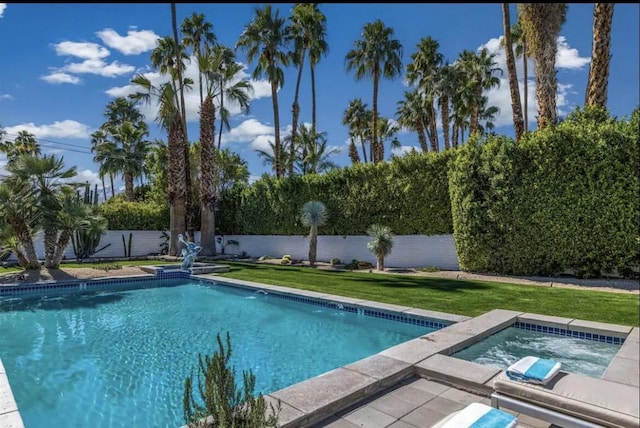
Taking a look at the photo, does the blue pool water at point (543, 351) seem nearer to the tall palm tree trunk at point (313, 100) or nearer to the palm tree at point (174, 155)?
the palm tree at point (174, 155)

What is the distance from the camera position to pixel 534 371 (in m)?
3.36

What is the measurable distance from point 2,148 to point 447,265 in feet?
114

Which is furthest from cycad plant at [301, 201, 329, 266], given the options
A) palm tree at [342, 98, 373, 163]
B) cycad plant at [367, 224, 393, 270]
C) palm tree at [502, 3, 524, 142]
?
palm tree at [342, 98, 373, 163]

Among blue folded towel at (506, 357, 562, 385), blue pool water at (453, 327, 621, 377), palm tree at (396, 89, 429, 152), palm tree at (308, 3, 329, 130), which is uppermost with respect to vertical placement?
palm tree at (308, 3, 329, 130)

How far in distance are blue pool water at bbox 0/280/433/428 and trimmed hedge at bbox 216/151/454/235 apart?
7163mm

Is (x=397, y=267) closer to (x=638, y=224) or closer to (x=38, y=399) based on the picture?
(x=638, y=224)

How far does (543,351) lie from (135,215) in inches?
874

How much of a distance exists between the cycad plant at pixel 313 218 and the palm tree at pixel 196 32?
1397cm

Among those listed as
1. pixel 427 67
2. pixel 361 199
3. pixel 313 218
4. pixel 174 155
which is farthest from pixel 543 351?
pixel 427 67

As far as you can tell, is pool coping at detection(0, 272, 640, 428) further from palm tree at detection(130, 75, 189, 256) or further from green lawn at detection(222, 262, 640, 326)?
palm tree at detection(130, 75, 189, 256)

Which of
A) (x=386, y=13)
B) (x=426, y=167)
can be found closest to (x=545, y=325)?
(x=386, y=13)

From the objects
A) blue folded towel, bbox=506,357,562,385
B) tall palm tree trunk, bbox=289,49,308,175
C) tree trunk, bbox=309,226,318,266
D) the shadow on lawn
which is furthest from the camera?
tall palm tree trunk, bbox=289,49,308,175

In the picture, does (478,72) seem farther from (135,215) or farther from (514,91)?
(135,215)

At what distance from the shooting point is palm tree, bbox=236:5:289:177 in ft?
74.5
